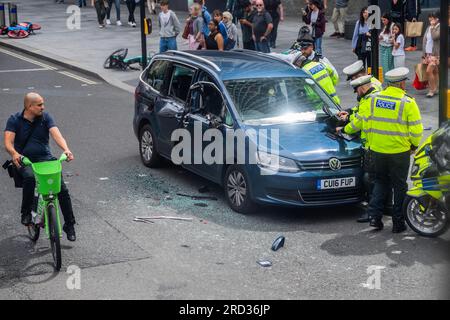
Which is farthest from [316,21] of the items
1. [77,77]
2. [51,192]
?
[51,192]

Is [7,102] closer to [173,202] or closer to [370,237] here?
[173,202]

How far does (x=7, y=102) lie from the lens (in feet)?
62.3

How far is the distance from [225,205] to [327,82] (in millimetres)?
2870

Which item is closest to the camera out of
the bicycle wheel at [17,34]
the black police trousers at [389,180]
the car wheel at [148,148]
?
the black police trousers at [389,180]

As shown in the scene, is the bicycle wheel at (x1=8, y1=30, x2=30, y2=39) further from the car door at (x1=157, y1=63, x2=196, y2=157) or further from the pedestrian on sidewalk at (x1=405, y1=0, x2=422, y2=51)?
the car door at (x1=157, y1=63, x2=196, y2=157)

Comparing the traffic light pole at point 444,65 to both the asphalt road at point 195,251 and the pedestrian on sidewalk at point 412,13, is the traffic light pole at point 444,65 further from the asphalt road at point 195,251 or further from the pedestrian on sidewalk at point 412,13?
the pedestrian on sidewalk at point 412,13

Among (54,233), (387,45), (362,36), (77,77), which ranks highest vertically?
(362,36)

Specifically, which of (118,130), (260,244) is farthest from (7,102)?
(260,244)

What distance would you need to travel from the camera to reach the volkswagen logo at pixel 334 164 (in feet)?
33.5

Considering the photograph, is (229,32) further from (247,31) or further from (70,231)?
(70,231)

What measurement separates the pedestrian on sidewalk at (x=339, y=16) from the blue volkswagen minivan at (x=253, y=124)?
1306 cm

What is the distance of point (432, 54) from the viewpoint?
17.6 metres

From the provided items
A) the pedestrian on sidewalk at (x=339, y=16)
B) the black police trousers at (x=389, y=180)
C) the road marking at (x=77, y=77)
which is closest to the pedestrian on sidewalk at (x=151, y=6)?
the pedestrian on sidewalk at (x=339, y=16)

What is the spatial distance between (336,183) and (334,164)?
21cm
